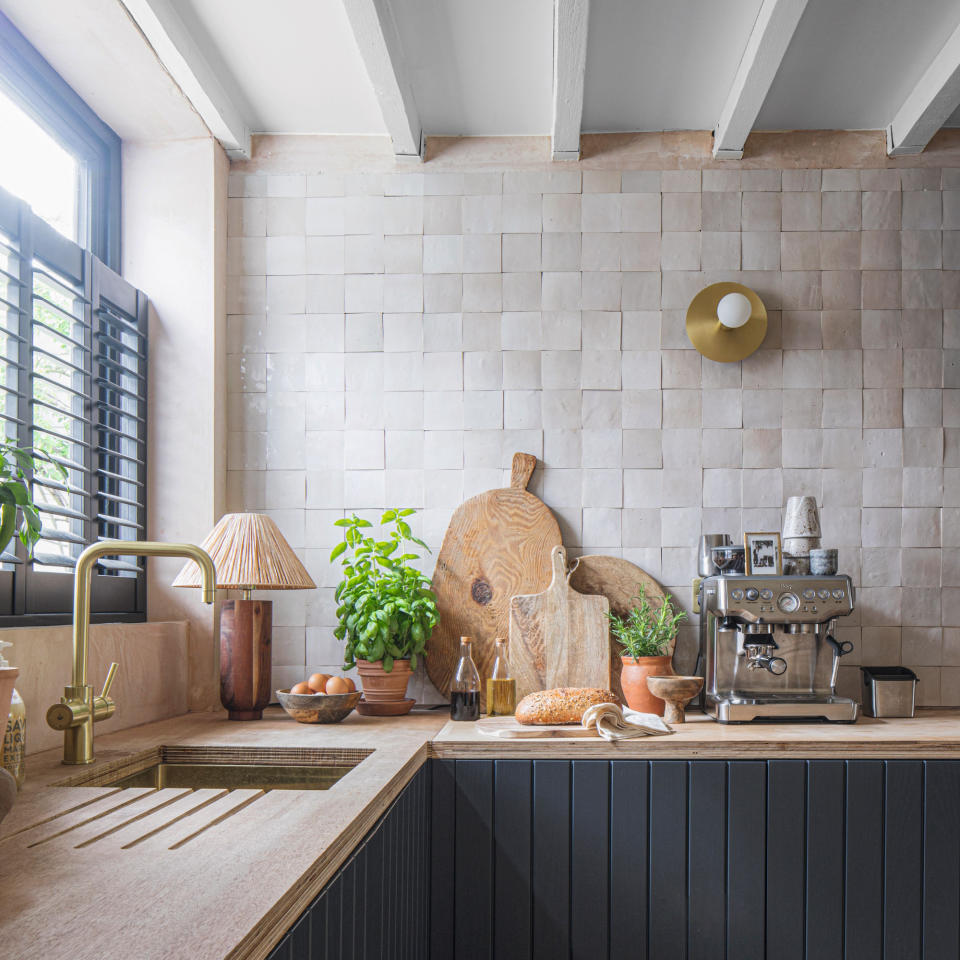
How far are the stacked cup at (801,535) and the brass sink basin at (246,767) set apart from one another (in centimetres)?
122

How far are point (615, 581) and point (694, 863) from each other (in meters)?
0.83

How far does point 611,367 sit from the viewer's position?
8.65 feet

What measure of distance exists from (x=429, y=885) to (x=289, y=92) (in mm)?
2014

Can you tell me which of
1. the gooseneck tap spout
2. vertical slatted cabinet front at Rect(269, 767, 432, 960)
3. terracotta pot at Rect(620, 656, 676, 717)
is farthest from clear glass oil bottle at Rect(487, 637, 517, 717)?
the gooseneck tap spout

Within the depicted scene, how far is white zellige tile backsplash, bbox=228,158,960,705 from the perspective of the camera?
2590 mm

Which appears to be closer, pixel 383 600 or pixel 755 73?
pixel 755 73

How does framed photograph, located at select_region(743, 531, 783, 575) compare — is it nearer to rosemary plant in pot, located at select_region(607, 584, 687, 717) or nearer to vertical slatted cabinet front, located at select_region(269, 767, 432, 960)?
rosemary plant in pot, located at select_region(607, 584, 687, 717)

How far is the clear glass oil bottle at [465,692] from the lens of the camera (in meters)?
2.26

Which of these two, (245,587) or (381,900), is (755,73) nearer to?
(245,587)

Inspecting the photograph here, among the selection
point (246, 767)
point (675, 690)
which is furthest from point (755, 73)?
point (246, 767)

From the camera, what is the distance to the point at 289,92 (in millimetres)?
2479

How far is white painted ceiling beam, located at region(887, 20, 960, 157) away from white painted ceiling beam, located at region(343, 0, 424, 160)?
4.34 ft

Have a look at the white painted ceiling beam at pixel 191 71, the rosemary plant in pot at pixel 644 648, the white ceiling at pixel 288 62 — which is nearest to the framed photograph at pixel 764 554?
the rosemary plant in pot at pixel 644 648

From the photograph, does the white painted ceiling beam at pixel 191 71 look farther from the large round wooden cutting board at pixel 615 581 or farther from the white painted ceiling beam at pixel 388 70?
the large round wooden cutting board at pixel 615 581
